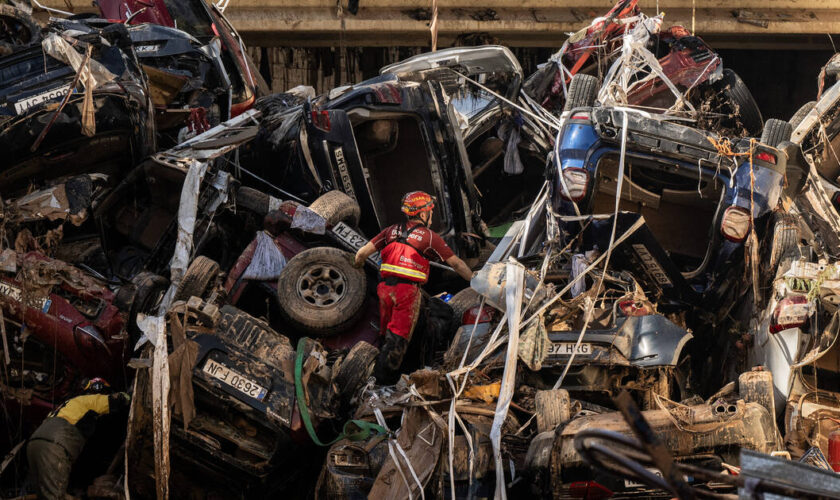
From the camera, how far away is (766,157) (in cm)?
817

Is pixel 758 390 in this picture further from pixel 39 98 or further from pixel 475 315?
pixel 39 98

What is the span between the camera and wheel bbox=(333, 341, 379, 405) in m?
7.40

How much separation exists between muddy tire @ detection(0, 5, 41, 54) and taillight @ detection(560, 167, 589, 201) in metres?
4.87

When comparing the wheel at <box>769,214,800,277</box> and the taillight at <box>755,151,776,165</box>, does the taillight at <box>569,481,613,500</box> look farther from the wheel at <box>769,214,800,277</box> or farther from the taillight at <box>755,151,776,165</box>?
the taillight at <box>755,151,776,165</box>

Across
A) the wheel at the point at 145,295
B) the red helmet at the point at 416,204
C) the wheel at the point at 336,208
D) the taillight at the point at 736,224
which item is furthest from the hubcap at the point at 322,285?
the taillight at the point at 736,224

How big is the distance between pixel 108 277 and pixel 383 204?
111 inches

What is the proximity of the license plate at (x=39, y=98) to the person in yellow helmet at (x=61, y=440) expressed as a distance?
2.63 m

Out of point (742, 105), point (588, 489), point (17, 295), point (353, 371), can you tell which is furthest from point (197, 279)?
point (742, 105)

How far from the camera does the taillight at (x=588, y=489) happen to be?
5654 millimetres

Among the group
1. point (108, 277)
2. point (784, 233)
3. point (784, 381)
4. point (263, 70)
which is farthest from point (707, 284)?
point (263, 70)

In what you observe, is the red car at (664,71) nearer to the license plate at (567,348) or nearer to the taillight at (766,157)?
the taillight at (766,157)

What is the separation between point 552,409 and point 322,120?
4.35 metres

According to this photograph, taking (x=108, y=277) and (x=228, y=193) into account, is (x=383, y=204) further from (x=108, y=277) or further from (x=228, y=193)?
(x=108, y=277)

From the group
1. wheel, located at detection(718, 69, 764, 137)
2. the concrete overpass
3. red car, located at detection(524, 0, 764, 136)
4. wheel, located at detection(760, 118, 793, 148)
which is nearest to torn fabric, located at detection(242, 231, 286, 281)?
red car, located at detection(524, 0, 764, 136)
